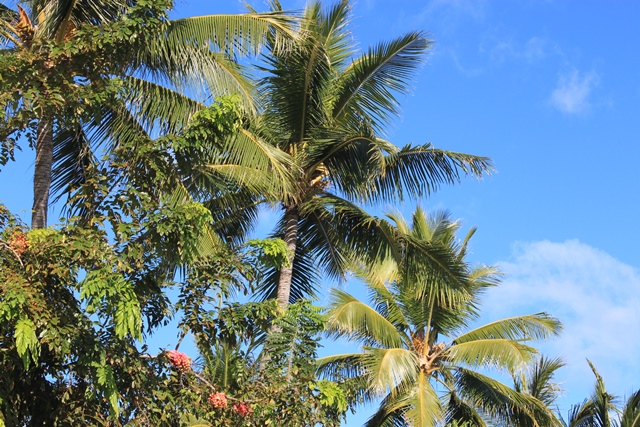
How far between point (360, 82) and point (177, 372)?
7.42 metres

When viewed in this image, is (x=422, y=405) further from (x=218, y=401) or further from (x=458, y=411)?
(x=218, y=401)

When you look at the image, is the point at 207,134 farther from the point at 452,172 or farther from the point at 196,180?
the point at 452,172

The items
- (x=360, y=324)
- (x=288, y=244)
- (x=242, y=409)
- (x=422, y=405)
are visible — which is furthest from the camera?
(x=360, y=324)

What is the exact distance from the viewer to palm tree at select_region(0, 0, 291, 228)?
33.8ft

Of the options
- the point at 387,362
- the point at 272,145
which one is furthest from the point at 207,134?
the point at 387,362

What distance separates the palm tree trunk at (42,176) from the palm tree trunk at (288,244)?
4175 millimetres

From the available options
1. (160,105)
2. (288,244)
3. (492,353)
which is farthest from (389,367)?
(160,105)

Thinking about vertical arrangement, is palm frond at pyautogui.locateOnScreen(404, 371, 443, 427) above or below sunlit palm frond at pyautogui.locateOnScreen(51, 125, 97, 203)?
below

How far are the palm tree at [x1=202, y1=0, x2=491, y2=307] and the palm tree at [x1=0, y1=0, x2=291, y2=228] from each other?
1605 mm

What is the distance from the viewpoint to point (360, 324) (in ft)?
57.6

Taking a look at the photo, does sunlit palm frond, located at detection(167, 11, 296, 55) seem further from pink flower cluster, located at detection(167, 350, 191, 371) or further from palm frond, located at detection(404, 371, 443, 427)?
palm frond, located at detection(404, 371, 443, 427)

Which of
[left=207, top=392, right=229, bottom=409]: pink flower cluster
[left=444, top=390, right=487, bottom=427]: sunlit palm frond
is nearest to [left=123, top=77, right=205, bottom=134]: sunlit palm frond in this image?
[left=207, top=392, right=229, bottom=409]: pink flower cluster

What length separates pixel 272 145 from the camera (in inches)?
566

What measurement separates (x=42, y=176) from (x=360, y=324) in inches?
347
